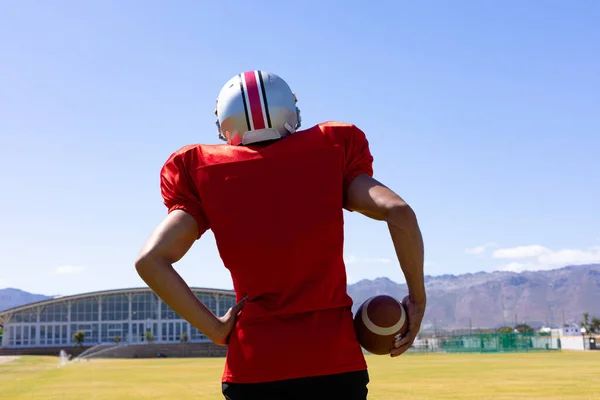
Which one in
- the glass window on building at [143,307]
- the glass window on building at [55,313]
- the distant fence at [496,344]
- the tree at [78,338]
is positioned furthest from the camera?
the glass window on building at [55,313]

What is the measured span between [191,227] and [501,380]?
71.1 ft

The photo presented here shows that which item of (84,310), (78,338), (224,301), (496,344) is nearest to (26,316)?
(84,310)

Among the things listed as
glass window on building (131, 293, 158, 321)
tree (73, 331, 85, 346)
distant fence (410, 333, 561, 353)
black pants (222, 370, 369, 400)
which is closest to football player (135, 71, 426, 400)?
black pants (222, 370, 369, 400)

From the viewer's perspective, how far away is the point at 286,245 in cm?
282

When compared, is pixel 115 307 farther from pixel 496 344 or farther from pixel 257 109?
pixel 257 109

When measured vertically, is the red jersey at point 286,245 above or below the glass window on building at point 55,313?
below

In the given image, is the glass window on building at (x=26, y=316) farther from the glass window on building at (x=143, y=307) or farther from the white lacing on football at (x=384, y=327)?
the white lacing on football at (x=384, y=327)

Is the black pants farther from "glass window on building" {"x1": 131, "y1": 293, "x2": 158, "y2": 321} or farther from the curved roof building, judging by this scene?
"glass window on building" {"x1": 131, "y1": 293, "x2": 158, "y2": 321}

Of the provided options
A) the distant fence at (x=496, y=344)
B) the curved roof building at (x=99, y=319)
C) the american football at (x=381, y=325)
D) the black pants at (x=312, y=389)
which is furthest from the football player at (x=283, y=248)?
Answer: the curved roof building at (x=99, y=319)

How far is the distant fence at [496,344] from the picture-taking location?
68.4 metres

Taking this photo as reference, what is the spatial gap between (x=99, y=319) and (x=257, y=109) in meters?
104

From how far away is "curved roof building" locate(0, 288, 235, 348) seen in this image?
101m

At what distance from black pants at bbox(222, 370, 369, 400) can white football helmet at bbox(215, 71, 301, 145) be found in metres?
0.95

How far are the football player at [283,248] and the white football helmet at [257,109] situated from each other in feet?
0.04
